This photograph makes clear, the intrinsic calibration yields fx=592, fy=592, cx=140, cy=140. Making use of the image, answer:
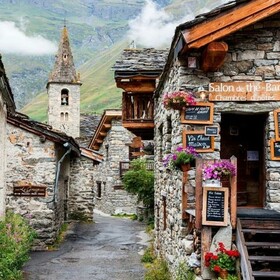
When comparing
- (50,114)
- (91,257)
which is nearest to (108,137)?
(91,257)

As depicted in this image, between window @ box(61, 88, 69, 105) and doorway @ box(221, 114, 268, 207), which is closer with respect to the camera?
doorway @ box(221, 114, 268, 207)

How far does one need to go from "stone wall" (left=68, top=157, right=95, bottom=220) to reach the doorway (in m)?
13.6

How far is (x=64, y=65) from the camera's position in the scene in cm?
5697

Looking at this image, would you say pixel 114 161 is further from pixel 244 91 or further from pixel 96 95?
pixel 96 95

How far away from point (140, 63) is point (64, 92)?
4382cm

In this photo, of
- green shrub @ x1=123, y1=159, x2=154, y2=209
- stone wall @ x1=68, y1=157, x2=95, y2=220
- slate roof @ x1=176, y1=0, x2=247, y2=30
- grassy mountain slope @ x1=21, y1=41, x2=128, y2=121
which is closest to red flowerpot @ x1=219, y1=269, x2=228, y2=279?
slate roof @ x1=176, y1=0, x2=247, y2=30

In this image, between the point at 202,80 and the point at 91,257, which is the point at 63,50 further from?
the point at 202,80

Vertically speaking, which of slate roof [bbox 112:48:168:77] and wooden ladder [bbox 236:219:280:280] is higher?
slate roof [bbox 112:48:168:77]

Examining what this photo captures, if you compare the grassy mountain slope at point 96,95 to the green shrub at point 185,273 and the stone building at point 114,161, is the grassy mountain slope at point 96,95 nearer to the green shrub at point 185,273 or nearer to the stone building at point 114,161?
the stone building at point 114,161

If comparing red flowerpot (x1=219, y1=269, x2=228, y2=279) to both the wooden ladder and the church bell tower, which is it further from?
the church bell tower

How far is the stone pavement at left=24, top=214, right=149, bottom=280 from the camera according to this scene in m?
13.4

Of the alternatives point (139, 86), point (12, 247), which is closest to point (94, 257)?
point (139, 86)

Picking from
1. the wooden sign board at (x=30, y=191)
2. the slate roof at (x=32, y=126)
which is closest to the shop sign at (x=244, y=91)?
the slate roof at (x=32, y=126)

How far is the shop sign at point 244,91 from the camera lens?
1020 centimetres
